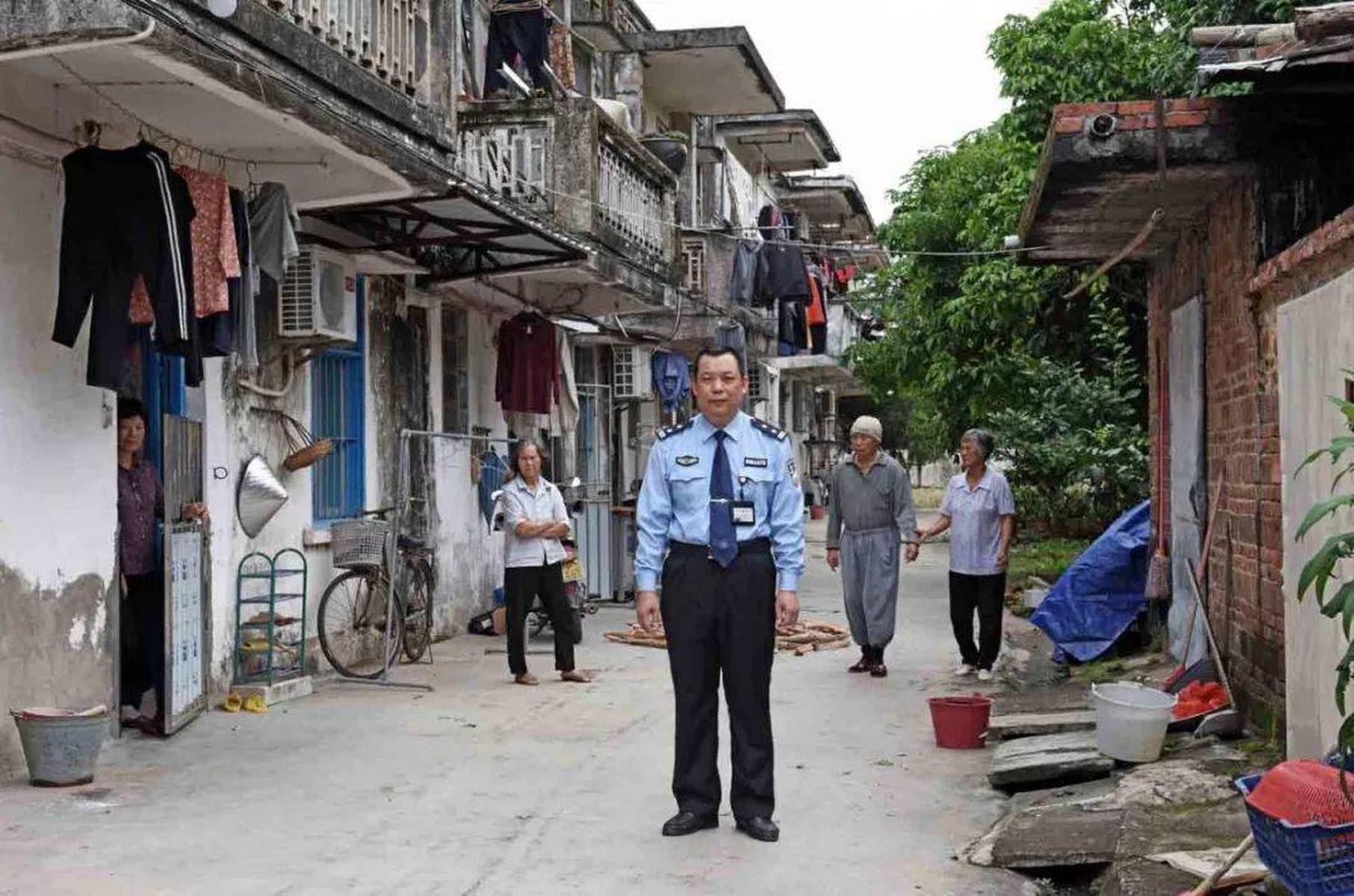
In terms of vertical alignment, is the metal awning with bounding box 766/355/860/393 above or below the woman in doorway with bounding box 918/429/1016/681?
above

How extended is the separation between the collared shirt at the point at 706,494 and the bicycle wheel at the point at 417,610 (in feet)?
18.7

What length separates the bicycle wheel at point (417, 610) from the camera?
11.7 meters

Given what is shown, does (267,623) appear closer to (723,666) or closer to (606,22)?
(723,666)

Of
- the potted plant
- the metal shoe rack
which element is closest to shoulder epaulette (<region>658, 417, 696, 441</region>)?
the metal shoe rack

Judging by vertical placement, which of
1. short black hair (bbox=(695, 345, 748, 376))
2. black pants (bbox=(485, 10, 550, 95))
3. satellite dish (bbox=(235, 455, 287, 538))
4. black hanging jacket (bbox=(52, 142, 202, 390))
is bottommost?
satellite dish (bbox=(235, 455, 287, 538))

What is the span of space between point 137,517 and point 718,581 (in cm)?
377

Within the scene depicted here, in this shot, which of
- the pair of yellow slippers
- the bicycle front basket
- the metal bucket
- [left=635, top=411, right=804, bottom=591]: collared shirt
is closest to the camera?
[left=635, top=411, right=804, bottom=591]: collared shirt

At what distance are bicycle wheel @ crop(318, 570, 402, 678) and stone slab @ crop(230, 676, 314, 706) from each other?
442 millimetres

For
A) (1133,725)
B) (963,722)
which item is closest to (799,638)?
(963,722)

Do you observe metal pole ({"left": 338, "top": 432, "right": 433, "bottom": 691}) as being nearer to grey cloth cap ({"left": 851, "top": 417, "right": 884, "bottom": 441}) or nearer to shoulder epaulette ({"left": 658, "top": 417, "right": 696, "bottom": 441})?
grey cloth cap ({"left": 851, "top": 417, "right": 884, "bottom": 441})

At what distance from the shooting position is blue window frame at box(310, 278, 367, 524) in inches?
444

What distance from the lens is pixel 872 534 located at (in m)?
11.0

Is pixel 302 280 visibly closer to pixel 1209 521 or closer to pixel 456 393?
pixel 456 393

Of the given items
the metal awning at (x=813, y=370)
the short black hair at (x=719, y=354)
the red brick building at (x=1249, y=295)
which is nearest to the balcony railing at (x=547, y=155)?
the red brick building at (x=1249, y=295)
